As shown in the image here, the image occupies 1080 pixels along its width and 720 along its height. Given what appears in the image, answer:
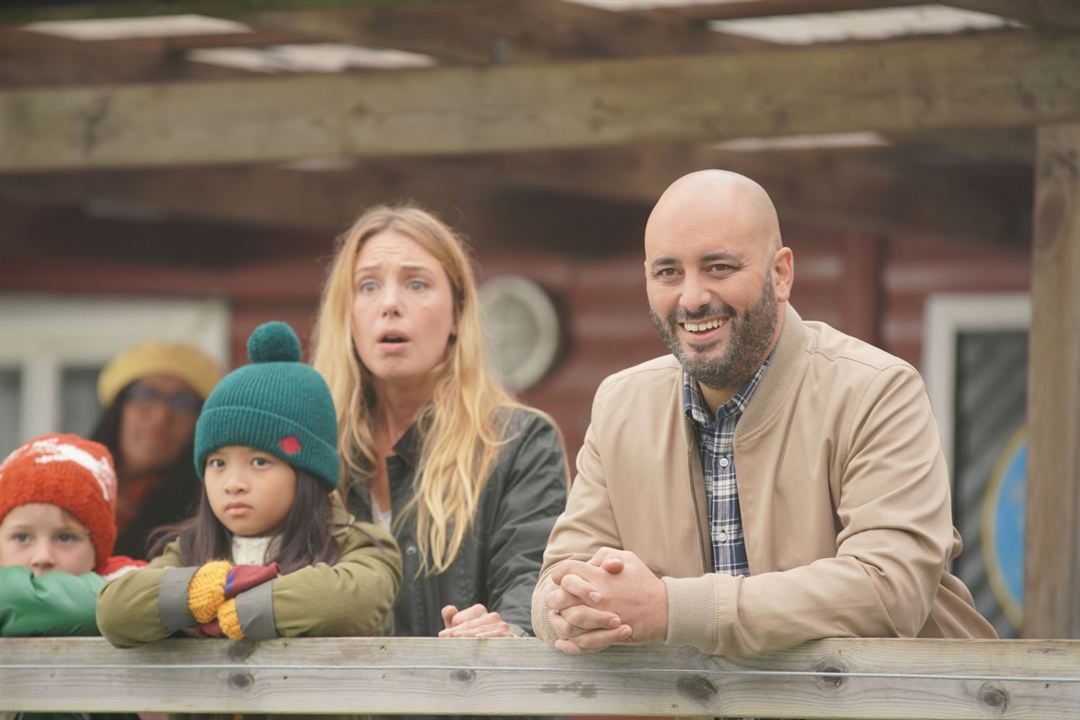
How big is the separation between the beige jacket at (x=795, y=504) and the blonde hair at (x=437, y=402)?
62 centimetres

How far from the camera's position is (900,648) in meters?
2.83

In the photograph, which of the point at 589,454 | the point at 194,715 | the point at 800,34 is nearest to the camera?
the point at 589,454

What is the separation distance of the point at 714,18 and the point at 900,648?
352cm

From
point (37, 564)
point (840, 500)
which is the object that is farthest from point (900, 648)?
point (37, 564)

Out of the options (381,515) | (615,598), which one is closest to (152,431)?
(381,515)

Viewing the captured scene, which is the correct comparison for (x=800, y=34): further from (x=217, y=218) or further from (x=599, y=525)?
(x=599, y=525)

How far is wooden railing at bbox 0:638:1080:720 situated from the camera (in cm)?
280

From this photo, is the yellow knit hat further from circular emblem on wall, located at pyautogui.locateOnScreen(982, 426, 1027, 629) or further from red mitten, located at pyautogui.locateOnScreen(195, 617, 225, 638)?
red mitten, located at pyautogui.locateOnScreen(195, 617, 225, 638)

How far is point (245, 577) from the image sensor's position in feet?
10.9

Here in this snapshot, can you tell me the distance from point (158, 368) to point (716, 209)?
174 inches

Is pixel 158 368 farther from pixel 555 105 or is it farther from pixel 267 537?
pixel 267 537

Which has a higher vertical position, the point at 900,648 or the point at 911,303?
the point at 911,303

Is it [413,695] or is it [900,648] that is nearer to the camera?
[900,648]

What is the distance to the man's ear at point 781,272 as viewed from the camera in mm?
3094
